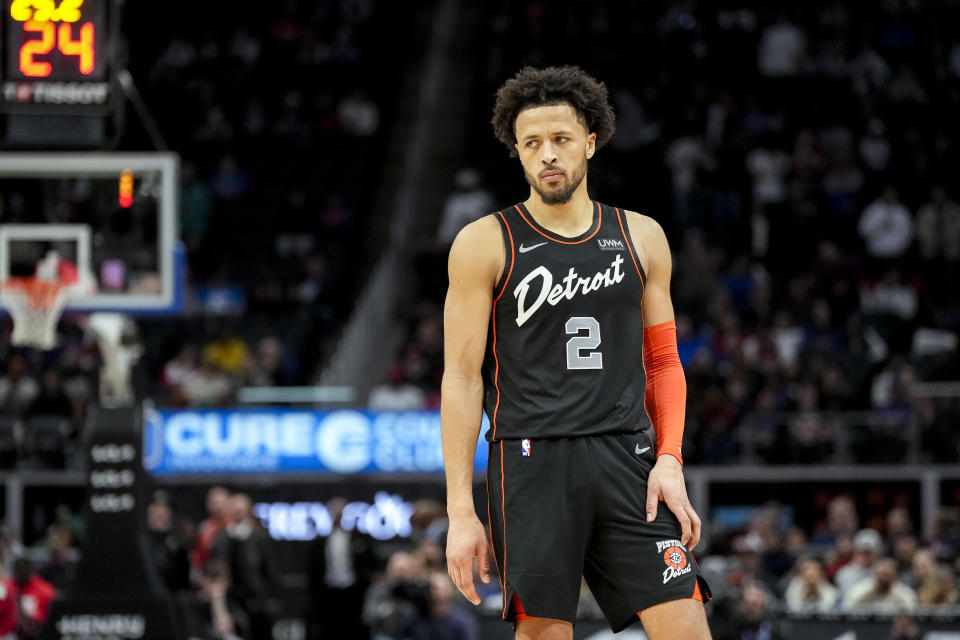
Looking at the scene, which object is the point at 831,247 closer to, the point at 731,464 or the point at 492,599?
the point at 731,464

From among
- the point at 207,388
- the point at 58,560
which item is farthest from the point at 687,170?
the point at 58,560

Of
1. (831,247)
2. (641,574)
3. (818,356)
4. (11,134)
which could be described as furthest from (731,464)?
(641,574)

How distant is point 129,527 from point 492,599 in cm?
328

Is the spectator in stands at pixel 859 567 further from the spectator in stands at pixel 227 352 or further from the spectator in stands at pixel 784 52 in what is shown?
the spectator in stands at pixel 784 52

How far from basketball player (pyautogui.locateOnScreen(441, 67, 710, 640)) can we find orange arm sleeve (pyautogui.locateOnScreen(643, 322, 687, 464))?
2cm

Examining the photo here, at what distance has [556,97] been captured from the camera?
201 inches


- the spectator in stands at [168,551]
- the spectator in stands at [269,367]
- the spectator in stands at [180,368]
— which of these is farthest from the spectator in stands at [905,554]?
the spectator in stands at [180,368]

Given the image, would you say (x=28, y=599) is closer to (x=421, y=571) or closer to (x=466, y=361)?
(x=421, y=571)

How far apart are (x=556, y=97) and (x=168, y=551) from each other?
11.6m

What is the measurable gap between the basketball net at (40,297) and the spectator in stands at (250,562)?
3.45 metres

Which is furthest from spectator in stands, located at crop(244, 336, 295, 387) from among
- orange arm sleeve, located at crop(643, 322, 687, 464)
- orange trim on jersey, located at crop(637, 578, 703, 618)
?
orange trim on jersey, located at crop(637, 578, 703, 618)

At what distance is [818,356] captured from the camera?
19188 millimetres

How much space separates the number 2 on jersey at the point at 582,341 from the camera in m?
5.02

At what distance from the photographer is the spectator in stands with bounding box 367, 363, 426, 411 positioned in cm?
1959
